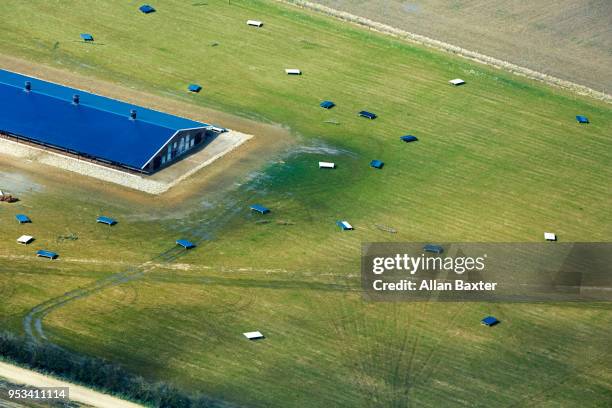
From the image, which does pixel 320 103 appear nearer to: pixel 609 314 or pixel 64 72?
pixel 64 72

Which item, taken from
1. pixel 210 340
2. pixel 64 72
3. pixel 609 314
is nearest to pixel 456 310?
pixel 609 314

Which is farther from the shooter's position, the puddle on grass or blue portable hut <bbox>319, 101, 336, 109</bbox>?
blue portable hut <bbox>319, 101, 336, 109</bbox>

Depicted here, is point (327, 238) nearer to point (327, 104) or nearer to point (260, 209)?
point (260, 209)

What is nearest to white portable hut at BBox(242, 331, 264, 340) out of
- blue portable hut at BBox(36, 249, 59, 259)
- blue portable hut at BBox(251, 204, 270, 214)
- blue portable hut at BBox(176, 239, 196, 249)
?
blue portable hut at BBox(176, 239, 196, 249)

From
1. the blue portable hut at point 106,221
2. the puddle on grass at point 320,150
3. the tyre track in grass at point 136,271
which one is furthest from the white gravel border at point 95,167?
the blue portable hut at point 106,221

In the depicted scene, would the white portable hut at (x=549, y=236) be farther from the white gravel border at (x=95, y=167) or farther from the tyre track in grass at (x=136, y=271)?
the white gravel border at (x=95, y=167)

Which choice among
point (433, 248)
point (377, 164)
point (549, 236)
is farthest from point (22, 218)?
point (549, 236)

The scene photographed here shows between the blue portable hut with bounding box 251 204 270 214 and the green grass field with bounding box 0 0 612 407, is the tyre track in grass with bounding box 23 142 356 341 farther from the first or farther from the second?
the blue portable hut with bounding box 251 204 270 214
